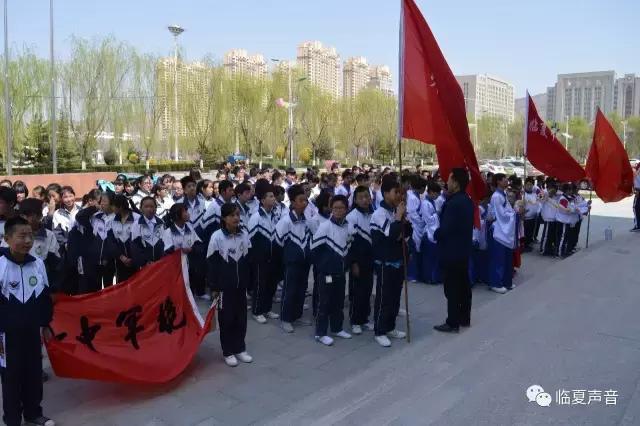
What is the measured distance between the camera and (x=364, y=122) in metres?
49.9

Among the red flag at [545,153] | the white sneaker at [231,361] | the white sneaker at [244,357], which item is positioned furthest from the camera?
the red flag at [545,153]

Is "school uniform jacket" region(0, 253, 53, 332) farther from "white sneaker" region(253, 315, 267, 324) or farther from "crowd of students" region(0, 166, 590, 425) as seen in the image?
"white sneaker" region(253, 315, 267, 324)

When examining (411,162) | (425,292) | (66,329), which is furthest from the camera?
(411,162)

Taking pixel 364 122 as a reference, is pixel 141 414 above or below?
below

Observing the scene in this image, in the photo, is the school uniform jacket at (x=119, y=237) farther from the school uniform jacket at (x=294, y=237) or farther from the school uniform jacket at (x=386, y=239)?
the school uniform jacket at (x=386, y=239)

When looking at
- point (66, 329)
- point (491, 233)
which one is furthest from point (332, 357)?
point (491, 233)

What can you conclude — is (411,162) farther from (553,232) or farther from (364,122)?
(553,232)

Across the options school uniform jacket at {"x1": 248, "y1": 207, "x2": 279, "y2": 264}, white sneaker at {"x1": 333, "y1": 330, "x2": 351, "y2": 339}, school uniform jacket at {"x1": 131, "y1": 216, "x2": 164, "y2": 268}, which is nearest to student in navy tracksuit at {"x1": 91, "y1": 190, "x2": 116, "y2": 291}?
school uniform jacket at {"x1": 131, "y1": 216, "x2": 164, "y2": 268}

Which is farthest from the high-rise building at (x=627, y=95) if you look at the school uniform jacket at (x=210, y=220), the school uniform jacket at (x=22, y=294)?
the school uniform jacket at (x=22, y=294)

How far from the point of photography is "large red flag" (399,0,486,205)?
17.8ft

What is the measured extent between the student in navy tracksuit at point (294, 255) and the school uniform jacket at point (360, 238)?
0.66 m

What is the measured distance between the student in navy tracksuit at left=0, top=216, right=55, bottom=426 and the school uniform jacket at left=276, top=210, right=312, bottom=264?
2782mm

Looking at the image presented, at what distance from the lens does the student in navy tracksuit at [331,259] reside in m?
5.78

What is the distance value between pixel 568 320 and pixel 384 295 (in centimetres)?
192
